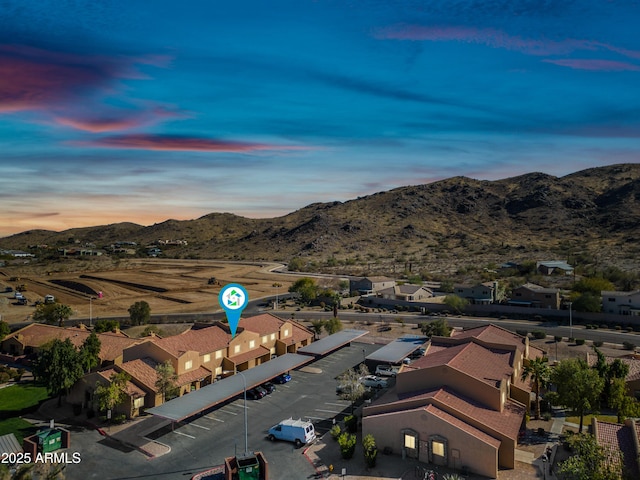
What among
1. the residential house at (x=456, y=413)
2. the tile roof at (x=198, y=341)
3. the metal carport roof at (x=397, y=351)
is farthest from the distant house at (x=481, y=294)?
the tile roof at (x=198, y=341)

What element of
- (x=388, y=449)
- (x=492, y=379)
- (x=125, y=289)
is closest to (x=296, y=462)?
(x=388, y=449)

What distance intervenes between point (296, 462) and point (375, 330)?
45.9 metres

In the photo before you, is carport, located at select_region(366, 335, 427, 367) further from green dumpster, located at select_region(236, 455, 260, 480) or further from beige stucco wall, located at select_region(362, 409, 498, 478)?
green dumpster, located at select_region(236, 455, 260, 480)

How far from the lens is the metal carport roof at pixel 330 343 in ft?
190

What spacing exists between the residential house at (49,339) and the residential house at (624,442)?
49228 mm

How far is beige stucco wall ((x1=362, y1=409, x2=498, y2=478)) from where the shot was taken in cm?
3102

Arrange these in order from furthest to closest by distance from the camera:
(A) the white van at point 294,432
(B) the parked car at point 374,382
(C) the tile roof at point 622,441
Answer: (B) the parked car at point 374,382 < (A) the white van at point 294,432 < (C) the tile roof at point 622,441

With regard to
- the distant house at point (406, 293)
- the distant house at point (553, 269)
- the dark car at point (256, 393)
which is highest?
the distant house at point (553, 269)

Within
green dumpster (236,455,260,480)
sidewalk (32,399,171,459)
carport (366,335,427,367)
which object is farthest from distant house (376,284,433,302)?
green dumpster (236,455,260,480)

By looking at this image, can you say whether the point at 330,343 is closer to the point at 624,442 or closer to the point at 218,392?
the point at 218,392

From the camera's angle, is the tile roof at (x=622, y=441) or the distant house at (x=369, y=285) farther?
the distant house at (x=369, y=285)

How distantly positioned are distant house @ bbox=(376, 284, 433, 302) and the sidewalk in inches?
2691

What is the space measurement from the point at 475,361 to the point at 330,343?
2318 cm

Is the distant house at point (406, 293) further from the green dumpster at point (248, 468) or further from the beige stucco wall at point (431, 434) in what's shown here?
the green dumpster at point (248, 468)
